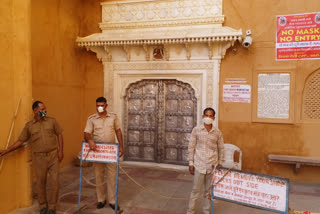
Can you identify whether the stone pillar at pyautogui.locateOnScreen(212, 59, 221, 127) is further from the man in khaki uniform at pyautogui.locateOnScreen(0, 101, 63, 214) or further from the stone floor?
the man in khaki uniform at pyautogui.locateOnScreen(0, 101, 63, 214)

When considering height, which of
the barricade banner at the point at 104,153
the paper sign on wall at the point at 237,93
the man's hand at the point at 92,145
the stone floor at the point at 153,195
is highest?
the paper sign on wall at the point at 237,93

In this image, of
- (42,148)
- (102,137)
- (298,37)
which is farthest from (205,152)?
(298,37)

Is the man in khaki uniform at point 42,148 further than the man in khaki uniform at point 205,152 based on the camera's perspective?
Yes

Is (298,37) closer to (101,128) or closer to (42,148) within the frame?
(101,128)

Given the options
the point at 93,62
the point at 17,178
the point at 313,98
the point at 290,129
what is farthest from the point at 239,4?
the point at 17,178

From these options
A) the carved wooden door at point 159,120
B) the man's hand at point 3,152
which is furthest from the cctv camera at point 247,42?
the man's hand at point 3,152

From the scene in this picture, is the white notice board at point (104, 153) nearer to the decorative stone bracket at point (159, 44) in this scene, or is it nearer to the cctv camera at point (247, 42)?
the decorative stone bracket at point (159, 44)

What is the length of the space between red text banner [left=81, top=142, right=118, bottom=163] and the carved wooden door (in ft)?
9.55

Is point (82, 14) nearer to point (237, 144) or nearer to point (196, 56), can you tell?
point (196, 56)

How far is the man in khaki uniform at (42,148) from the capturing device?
153 inches

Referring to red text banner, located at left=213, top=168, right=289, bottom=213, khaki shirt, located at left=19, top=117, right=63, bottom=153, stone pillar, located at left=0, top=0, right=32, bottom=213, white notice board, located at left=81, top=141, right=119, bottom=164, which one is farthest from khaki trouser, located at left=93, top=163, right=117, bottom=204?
red text banner, located at left=213, top=168, right=289, bottom=213

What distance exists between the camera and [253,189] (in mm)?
3033

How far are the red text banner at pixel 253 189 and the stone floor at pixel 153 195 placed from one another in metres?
1.06

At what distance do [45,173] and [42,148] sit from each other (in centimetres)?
41
